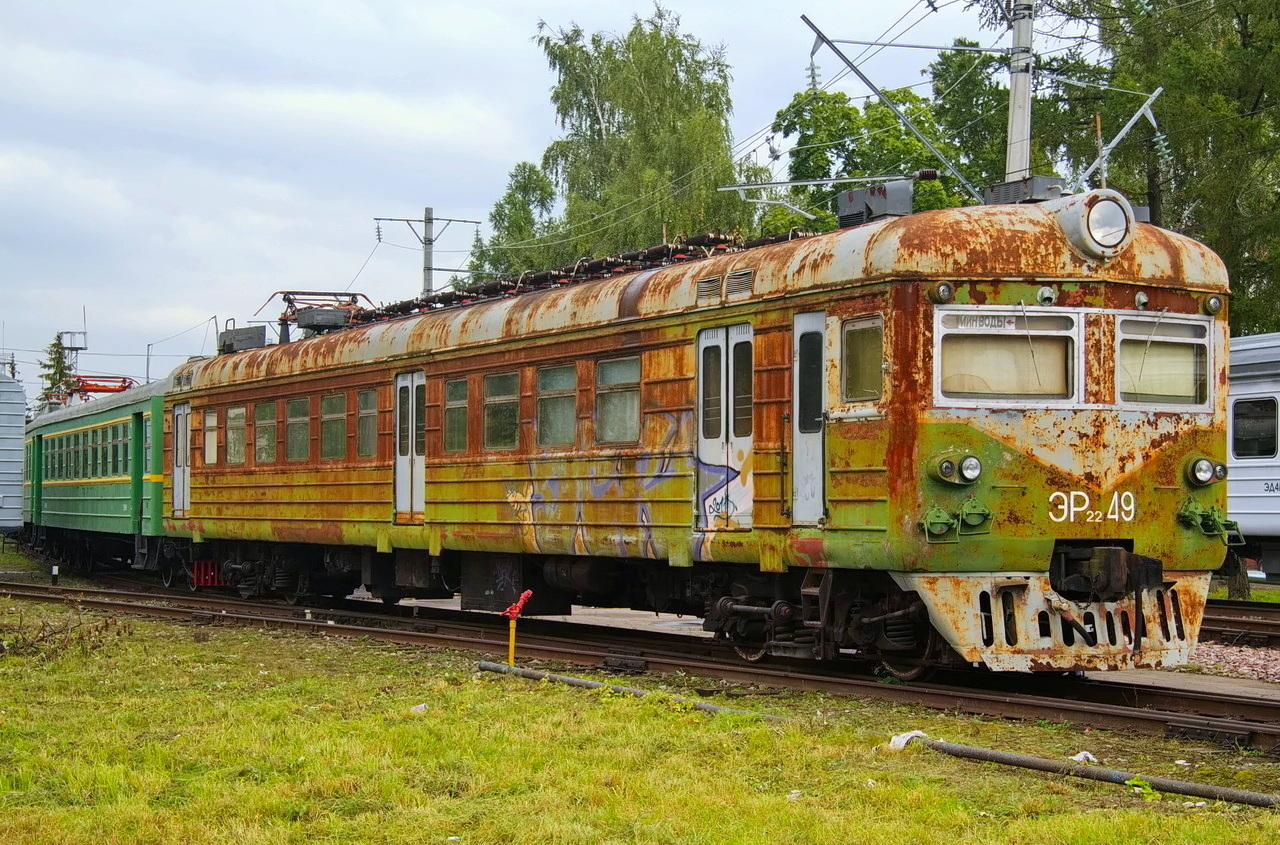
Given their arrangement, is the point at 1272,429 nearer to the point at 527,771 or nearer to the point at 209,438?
the point at 209,438

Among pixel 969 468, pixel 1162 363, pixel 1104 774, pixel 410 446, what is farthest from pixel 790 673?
pixel 410 446

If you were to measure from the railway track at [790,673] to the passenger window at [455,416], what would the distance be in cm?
187

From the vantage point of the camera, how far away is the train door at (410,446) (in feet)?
51.4

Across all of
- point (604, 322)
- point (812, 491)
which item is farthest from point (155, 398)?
point (812, 491)

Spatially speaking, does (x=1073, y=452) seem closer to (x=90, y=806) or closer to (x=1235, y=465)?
(x=90, y=806)

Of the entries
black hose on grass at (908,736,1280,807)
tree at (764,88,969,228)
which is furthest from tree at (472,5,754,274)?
black hose on grass at (908,736,1280,807)

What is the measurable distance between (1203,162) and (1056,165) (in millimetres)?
5632

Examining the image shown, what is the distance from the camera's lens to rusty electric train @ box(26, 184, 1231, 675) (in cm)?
1009

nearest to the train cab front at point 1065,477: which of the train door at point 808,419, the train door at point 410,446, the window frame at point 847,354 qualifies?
the window frame at point 847,354

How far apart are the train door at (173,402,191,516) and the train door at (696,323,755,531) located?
1114 cm

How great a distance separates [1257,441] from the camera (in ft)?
64.3

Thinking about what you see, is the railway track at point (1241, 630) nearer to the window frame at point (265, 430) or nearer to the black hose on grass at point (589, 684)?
the black hose on grass at point (589, 684)

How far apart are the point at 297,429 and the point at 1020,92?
30.7 ft

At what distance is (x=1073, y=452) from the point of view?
1024cm
